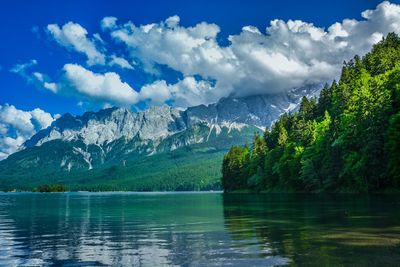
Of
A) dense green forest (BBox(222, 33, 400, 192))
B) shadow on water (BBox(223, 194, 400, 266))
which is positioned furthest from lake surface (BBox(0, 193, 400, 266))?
dense green forest (BBox(222, 33, 400, 192))

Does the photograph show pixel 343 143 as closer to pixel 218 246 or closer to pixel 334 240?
pixel 334 240

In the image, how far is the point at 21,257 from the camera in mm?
22203

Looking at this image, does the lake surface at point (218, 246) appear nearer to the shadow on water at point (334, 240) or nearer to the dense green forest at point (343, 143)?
the shadow on water at point (334, 240)

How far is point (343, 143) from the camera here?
96.1m

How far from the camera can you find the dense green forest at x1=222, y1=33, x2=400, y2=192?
8250cm

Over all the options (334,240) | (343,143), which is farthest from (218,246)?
(343,143)

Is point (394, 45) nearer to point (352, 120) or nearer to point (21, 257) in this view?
point (352, 120)

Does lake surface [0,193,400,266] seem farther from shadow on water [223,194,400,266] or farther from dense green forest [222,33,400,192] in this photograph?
dense green forest [222,33,400,192]

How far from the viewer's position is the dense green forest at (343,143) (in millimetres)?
82500

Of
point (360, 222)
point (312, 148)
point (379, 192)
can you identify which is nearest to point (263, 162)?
point (312, 148)

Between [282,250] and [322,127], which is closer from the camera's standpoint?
[282,250]

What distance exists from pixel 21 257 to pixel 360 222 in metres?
23.5

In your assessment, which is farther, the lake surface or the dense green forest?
the dense green forest

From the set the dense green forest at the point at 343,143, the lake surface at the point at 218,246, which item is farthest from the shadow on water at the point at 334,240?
the dense green forest at the point at 343,143
